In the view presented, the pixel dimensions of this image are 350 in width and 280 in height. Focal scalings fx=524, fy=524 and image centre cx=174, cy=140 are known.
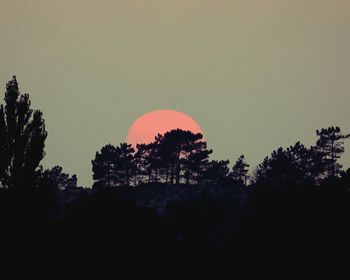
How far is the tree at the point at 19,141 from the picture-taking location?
36159mm

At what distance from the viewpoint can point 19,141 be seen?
124 ft

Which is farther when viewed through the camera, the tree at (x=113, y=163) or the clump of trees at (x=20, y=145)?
the tree at (x=113, y=163)

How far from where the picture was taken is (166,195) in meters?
95.4

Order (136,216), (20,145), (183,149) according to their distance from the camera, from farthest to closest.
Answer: (183,149)
(20,145)
(136,216)

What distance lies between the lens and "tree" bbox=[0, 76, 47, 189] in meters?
36.2

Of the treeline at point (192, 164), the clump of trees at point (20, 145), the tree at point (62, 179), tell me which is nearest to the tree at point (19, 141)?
the clump of trees at point (20, 145)

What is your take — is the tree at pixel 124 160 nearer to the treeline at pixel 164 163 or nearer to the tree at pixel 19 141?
the treeline at pixel 164 163

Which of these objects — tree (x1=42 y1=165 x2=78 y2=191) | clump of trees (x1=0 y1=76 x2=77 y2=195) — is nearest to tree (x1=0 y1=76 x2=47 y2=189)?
clump of trees (x1=0 y1=76 x2=77 y2=195)

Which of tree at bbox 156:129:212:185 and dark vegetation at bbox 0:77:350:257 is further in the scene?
tree at bbox 156:129:212:185

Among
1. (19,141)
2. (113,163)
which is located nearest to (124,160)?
(113,163)

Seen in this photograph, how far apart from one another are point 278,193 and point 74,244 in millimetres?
19116

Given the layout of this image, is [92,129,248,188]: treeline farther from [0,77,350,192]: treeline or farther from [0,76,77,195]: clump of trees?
[0,76,77,195]: clump of trees

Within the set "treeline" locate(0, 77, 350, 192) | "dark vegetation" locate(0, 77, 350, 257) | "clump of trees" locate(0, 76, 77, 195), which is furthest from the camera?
"treeline" locate(0, 77, 350, 192)

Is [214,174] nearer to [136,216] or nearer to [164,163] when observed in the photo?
[164,163]
